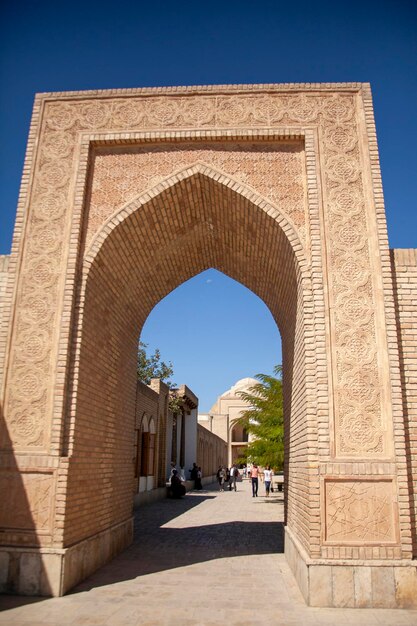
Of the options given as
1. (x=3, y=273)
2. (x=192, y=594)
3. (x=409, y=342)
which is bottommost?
(x=192, y=594)

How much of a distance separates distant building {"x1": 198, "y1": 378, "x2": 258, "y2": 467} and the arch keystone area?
1305 inches

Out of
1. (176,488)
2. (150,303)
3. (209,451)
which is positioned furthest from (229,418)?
(150,303)

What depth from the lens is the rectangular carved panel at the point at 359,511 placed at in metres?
5.25

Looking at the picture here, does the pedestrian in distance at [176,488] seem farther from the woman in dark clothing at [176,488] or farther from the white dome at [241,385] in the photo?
the white dome at [241,385]

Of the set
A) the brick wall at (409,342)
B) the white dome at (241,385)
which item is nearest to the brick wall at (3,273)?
the brick wall at (409,342)

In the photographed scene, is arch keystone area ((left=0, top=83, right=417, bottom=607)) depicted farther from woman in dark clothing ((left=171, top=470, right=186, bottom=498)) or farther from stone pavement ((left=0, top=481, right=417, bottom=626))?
woman in dark clothing ((left=171, top=470, right=186, bottom=498))

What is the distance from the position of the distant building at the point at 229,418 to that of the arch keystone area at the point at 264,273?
3315 cm

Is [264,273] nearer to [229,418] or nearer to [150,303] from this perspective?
[150,303]

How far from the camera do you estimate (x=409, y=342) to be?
19.4 feet

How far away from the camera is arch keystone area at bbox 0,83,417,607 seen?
5398mm

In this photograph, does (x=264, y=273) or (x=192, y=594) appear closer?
(x=192, y=594)

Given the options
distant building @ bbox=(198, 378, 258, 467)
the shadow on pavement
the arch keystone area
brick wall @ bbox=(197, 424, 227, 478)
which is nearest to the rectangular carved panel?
the arch keystone area

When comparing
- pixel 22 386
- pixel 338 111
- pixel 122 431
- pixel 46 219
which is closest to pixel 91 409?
pixel 22 386

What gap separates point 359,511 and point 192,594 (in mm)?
1993
